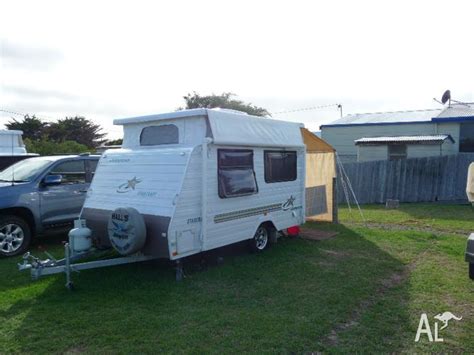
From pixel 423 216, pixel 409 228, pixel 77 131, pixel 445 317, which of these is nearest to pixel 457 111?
pixel 423 216

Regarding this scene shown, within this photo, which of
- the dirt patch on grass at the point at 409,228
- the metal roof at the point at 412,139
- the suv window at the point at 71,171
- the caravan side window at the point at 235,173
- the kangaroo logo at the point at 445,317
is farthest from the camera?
the metal roof at the point at 412,139

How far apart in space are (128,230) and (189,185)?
101 centimetres

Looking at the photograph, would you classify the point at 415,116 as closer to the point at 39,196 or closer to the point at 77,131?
the point at 39,196

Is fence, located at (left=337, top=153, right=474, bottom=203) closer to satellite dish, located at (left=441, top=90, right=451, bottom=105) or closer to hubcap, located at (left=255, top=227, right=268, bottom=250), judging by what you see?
satellite dish, located at (left=441, top=90, right=451, bottom=105)

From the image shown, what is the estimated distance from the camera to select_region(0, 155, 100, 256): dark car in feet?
23.7

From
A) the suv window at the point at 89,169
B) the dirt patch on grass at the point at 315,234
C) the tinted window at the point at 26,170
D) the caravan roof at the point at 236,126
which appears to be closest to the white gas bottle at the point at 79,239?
the caravan roof at the point at 236,126

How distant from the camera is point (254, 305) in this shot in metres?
4.93

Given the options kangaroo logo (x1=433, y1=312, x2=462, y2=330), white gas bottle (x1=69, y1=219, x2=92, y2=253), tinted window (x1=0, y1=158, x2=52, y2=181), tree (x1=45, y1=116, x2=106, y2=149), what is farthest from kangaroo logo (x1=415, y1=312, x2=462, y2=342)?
tree (x1=45, y1=116, x2=106, y2=149)

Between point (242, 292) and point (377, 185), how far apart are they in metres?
12.2

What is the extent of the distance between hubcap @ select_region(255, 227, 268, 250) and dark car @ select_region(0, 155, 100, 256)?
146 inches

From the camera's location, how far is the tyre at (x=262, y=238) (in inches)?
287

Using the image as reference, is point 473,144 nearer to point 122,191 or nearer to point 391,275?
point 391,275

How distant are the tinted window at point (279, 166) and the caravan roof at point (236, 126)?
19 centimetres

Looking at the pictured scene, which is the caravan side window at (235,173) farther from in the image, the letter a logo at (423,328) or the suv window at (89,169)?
the suv window at (89,169)
